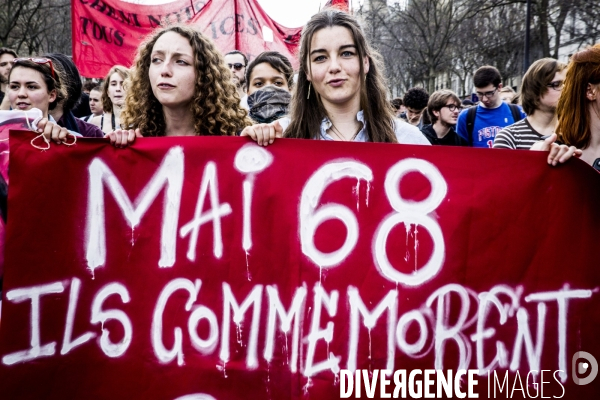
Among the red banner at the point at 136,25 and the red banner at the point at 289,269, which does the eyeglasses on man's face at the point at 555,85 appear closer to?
the red banner at the point at 289,269

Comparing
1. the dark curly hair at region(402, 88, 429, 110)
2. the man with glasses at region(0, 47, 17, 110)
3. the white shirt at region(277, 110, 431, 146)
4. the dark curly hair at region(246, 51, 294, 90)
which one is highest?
the man with glasses at region(0, 47, 17, 110)

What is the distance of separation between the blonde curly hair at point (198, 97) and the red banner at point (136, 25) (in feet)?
9.42

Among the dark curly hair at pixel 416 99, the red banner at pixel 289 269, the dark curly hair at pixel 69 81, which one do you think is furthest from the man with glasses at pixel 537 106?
the dark curly hair at pixel 416 99

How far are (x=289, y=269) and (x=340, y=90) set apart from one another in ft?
2.62

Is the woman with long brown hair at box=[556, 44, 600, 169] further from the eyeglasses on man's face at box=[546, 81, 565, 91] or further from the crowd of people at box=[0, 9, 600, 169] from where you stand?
the eyeglasses on man's face at box=[546, 81, 565, 91]

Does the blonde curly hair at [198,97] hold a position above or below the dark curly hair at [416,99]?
below

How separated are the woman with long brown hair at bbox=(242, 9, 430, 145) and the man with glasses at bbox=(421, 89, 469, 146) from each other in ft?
9.57

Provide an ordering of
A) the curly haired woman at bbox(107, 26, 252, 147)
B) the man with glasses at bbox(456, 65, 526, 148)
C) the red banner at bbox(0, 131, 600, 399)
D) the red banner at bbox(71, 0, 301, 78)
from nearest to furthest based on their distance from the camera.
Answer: the red banner at bbox(0, 131, 600, 399), the curly haired woman at bbox(107, 26, 252, 147), the man with glasses at bbox(456, 65, 526, 148), the red banner at bbox(71, 0, 301, 78)

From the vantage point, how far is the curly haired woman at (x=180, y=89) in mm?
2811

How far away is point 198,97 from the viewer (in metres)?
2.87

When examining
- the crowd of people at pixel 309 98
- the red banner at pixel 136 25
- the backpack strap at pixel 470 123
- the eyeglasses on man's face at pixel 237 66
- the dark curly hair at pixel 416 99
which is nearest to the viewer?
the crowd of people at pixel 309 98

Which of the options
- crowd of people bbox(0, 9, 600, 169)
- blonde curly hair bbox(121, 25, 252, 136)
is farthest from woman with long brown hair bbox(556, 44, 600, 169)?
blonde curly hair bbox(121, 25, 252, 136)

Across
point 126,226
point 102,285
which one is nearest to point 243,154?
point 126,226

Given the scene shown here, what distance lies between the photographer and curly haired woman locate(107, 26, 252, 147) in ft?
9.22
